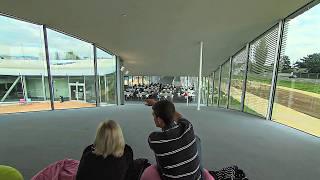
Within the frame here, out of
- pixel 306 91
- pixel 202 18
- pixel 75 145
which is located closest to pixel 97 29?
pixel 202 18

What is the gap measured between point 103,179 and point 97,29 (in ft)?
21.6

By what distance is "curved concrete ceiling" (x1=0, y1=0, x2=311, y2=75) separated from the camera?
5434mm

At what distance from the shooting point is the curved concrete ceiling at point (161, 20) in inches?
214

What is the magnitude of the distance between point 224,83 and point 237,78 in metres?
A: 2.57

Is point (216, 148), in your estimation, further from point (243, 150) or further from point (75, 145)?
point (75, 145)

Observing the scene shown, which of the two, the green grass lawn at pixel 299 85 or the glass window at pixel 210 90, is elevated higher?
the green grass lawn at pixel 299 85

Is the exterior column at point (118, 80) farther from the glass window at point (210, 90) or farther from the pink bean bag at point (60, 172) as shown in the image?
the pink bean bag at point (60, 172)

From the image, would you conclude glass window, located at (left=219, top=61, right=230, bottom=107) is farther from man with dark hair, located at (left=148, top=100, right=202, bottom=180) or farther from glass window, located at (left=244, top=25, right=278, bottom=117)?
man with dark hair, located at (left=148, top=100, right=202, bottom=180)

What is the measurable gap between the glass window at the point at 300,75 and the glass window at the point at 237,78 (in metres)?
2.82

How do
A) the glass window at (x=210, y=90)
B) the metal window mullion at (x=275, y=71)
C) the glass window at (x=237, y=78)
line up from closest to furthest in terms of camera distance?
the metal window mullion at (x=275, y=71)
the glass window at (x=237, y=78)
the glass window at (x=210, y=90)

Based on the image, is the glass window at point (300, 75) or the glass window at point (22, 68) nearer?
the glass window at point (300, 75)

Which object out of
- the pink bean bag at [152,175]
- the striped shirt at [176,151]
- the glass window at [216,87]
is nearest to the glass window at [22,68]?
the pink bean bag at [152,175]

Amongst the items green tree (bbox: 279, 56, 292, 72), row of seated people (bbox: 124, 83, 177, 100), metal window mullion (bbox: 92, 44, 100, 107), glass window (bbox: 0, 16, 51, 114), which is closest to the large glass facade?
glass window (bbox: 0, 16, 51, 114)

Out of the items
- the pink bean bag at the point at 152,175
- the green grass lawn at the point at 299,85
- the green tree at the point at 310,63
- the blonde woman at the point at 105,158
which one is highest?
the green tree at the point at 310,63
